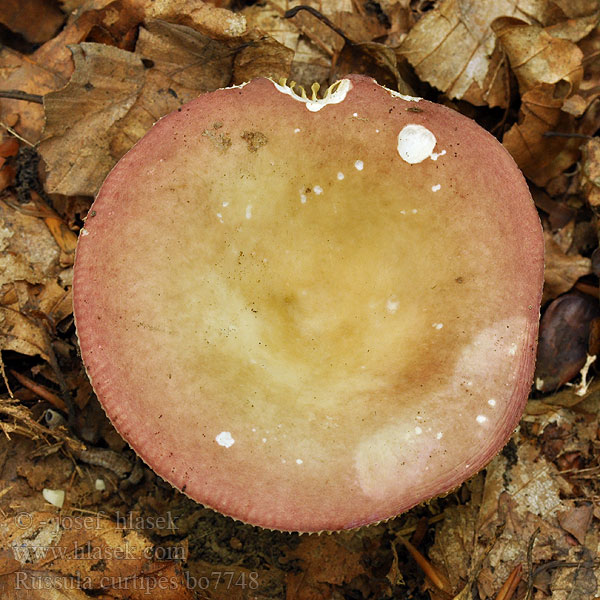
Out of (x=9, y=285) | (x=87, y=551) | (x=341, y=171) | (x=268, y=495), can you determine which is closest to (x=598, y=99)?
(x=341, y=171)

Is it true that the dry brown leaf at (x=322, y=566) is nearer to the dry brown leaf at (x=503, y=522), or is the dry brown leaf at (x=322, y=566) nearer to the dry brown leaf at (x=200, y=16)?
the dry brown leaf at (x=503, y=522)

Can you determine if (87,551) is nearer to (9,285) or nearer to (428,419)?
(9,285)

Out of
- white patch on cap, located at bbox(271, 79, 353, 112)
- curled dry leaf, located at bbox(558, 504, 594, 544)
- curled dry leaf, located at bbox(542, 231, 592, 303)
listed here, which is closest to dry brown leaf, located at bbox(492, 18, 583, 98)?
curled dry leaf, located at bbox(542, 231, 592, 303)

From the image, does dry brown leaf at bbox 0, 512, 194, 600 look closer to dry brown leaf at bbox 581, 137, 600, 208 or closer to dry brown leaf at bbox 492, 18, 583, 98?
dry brown leaf at bbox 581, 137, 600, 208

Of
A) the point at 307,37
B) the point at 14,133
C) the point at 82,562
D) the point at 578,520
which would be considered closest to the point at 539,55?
the point at 307,37

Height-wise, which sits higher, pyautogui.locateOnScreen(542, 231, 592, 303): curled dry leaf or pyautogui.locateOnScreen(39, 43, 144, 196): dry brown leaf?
pyautogui.locateOnScreen(39, 43, 144, 196): dry brown leaf

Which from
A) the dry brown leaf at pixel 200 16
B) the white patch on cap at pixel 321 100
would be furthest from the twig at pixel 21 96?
the white patch on cap at pixel 321 100

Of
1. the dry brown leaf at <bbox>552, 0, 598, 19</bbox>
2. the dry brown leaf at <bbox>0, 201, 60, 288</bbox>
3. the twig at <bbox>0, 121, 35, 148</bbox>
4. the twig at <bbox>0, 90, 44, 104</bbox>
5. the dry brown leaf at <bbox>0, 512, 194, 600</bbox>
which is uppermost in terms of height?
the dry brown leaf at <bbox>552, 0, 598, 19</bbox>
